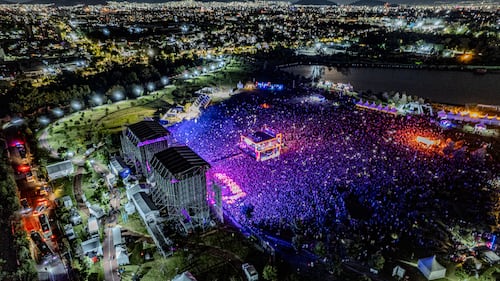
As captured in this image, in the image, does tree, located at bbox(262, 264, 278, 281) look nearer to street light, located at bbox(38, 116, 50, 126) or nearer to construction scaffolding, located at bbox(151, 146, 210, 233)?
construction scaffolding, located at bbox(151, 146, 210, 233)

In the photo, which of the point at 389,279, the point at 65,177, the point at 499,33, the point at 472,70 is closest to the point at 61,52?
the point at 65,177

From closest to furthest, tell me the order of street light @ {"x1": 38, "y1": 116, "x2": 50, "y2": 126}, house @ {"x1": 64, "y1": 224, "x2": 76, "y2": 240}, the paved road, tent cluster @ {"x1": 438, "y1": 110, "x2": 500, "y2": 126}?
1. the paved road
2. house @ {"x1": 64, "y1": 224, "x2": 76, "y2": 240}
3. tent cluster @ {"x1": 438, "y1": 110, "x2": 500, "y2": 126}
4. street light @ {"x1": 38, "y1": 116, "x2": 50, "y2": 126}

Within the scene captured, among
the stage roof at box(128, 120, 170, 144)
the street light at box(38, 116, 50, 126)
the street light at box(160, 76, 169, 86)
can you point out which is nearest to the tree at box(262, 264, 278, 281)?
the stage roof at box(128, 120, 170, 144)

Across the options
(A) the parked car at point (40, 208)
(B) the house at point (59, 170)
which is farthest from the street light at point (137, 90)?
(A) the parked car at point (40, 208)

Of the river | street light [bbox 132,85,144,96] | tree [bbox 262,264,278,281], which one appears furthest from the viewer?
the river

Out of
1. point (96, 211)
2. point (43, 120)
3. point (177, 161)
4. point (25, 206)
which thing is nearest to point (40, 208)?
point (25, 206)
